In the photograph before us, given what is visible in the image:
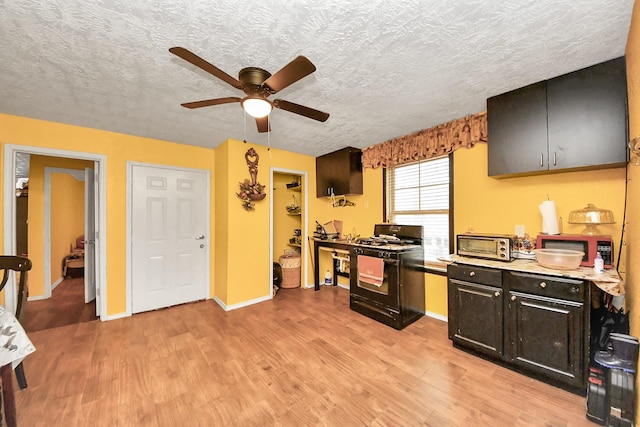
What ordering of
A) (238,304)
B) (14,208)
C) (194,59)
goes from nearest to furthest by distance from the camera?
(194,59) → (14,208) → (238,304)

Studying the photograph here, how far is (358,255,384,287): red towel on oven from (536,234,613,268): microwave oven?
5.16ft

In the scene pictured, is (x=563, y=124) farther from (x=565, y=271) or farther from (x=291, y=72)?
(x=291, y=72)

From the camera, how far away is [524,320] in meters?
1.94

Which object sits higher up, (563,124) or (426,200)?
(563,124)

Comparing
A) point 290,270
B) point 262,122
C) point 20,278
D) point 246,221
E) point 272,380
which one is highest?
point 262,122

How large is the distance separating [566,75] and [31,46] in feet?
12.5

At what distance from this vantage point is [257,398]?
1.76 m

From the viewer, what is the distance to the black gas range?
2.84 meters

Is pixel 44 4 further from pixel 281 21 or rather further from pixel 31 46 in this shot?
pixel 281 21

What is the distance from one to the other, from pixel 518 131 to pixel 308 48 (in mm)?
1988

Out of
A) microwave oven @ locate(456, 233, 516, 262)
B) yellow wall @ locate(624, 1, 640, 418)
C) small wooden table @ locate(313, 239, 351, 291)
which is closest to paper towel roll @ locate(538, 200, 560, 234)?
microwave oven @ locate(456, 233, 516, 262)

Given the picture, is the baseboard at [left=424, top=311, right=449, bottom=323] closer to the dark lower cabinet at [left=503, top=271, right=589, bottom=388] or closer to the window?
the window

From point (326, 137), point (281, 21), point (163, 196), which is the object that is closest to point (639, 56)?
point (281, 21)

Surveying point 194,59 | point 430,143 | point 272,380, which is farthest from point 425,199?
point 194,59
